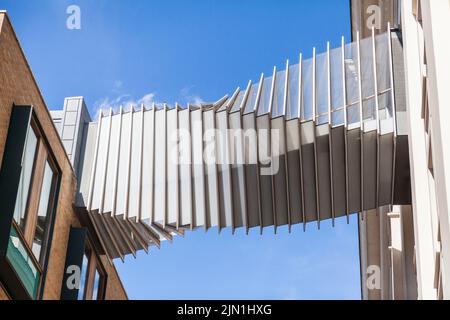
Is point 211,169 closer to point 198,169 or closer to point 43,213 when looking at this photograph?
point 198,169

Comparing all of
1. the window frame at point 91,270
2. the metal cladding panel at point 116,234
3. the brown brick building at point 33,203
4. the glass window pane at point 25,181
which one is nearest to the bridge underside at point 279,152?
the brown brick building at point 33,203

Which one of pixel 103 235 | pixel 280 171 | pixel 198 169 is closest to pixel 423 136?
pixel 280 171

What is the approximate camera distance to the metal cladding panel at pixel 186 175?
15.1 m

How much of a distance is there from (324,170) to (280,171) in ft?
2.66

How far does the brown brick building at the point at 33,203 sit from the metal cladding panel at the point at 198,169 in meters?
3.09

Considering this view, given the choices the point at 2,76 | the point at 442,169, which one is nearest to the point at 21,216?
the point at 2,76

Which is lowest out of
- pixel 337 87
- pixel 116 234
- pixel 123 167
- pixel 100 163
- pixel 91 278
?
pixel 91 278

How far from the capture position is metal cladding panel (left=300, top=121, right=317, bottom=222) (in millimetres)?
14312

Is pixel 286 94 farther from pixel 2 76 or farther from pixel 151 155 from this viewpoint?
pixel 2 76

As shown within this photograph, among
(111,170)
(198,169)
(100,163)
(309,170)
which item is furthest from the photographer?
(100,163)

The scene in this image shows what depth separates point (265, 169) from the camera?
14742 millimetres

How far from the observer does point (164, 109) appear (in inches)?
630

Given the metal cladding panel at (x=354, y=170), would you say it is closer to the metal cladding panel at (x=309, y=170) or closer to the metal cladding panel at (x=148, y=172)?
the metal cladding panel at (x=309, y=170)

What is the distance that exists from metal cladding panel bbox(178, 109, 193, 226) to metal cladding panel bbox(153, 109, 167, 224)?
35 centimetres
